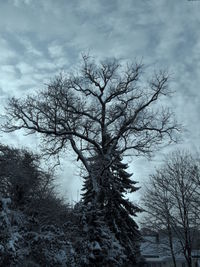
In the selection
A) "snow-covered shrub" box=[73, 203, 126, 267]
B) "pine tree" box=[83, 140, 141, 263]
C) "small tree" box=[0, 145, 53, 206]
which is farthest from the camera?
"pine tree" box=[83, 140, 141, 263]

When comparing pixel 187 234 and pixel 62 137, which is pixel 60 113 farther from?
pixel 187 234

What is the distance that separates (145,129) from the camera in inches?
716

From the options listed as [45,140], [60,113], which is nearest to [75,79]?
[60,113]

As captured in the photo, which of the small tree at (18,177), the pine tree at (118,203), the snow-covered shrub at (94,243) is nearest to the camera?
the snow-covered shrub at (94,243)

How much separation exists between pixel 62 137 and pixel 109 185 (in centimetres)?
530

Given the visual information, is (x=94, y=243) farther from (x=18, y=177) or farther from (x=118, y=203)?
(x=118, y=203)

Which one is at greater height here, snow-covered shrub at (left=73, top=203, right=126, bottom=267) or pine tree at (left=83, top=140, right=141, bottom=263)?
pine tree at (left=83, top=140, right=141, bottom=263)

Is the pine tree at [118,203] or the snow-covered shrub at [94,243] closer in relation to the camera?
the snow-covered shrub at [94,243]

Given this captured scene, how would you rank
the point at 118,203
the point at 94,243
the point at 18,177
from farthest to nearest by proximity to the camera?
the point at 118,203 < the point at 18,177 < the point at 94,243

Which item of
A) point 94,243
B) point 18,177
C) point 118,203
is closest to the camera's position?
point 94,243

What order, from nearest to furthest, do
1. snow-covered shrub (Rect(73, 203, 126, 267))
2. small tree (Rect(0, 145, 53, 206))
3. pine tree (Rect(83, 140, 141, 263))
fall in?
snow-covered shrub (Rect(73, 203, 126, 267)) → small tree (Rect(0, 145, 53, 206)) → pine tree (Rect(83, 140, 141, 263))

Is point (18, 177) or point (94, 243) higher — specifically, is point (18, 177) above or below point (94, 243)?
above

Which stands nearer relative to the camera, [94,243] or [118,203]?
[94,243]

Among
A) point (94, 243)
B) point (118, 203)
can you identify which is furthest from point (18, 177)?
point (118, 203)
